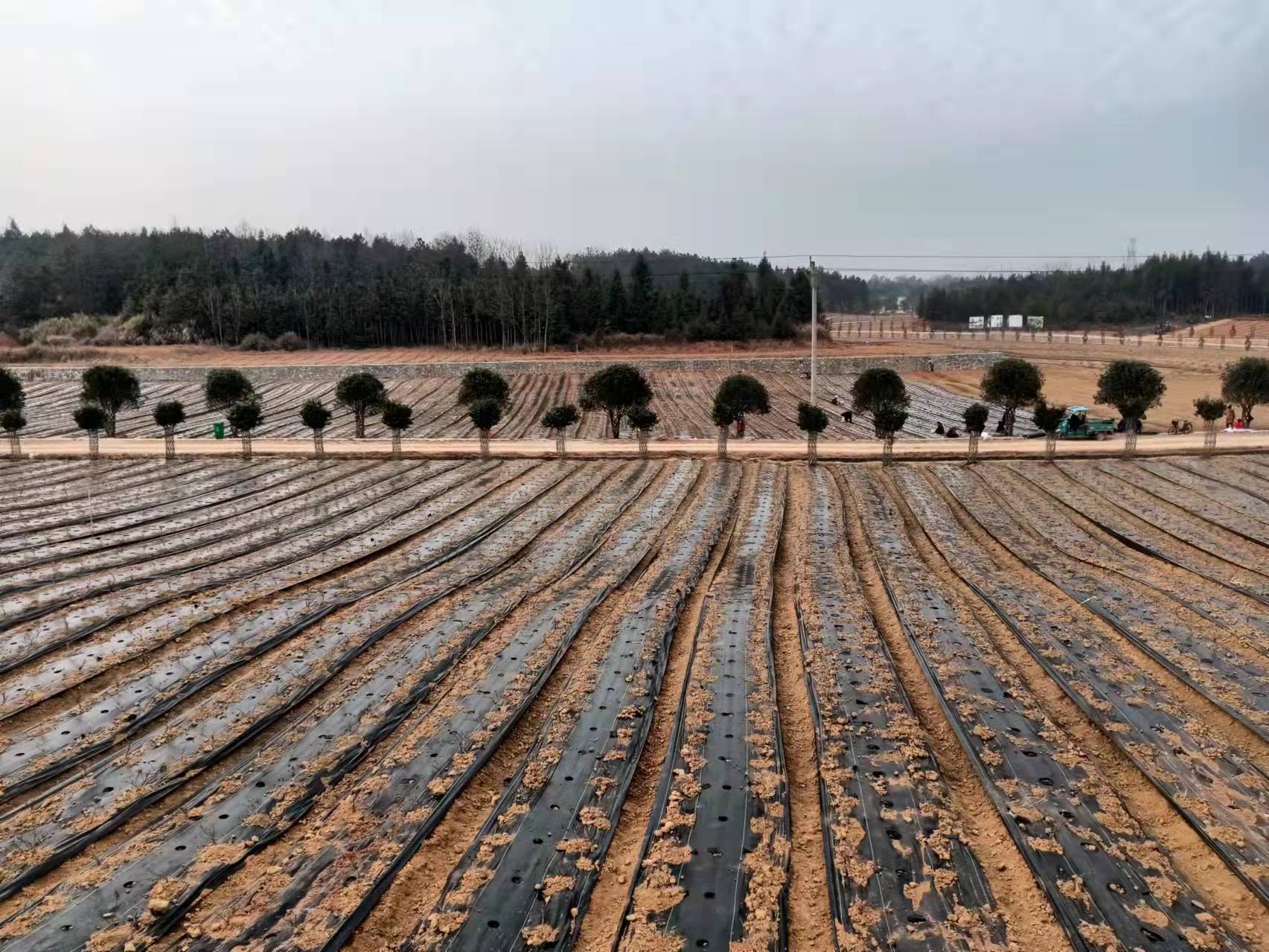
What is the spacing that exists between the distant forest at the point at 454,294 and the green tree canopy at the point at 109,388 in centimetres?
3411

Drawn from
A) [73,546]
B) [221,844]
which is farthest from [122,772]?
[73,546]

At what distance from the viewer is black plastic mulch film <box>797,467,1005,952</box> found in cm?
459

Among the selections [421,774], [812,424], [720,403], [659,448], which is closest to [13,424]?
[659,448]

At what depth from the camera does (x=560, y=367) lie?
48.7 metres

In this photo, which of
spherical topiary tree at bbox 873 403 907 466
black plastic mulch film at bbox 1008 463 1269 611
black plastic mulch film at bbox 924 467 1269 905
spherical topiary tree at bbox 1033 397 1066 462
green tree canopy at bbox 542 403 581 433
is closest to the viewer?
black plastic mulch film at bbox 924 467 1269 905

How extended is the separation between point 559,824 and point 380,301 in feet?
213

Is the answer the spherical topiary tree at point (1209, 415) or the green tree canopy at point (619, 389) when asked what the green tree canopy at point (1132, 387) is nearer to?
the spherical topiary tree at point (1209, 415)

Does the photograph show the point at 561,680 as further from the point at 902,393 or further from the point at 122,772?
the point at 902,393

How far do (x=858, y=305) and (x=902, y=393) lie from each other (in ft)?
309

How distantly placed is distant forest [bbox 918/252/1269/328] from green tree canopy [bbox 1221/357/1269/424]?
2159 inches

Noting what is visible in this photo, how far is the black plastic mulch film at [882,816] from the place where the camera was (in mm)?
4594

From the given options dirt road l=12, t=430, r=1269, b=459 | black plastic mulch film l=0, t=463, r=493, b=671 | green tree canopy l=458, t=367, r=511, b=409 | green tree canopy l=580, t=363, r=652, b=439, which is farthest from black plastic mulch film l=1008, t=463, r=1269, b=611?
green tree canopy l=458, t=367, r=511, b=409

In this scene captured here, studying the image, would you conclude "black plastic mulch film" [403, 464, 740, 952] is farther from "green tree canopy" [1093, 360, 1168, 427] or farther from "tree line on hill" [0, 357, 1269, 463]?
"green tree canopy" [1093, 360, 1168, 427]

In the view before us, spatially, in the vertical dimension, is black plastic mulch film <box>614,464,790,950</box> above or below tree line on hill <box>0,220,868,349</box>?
below
